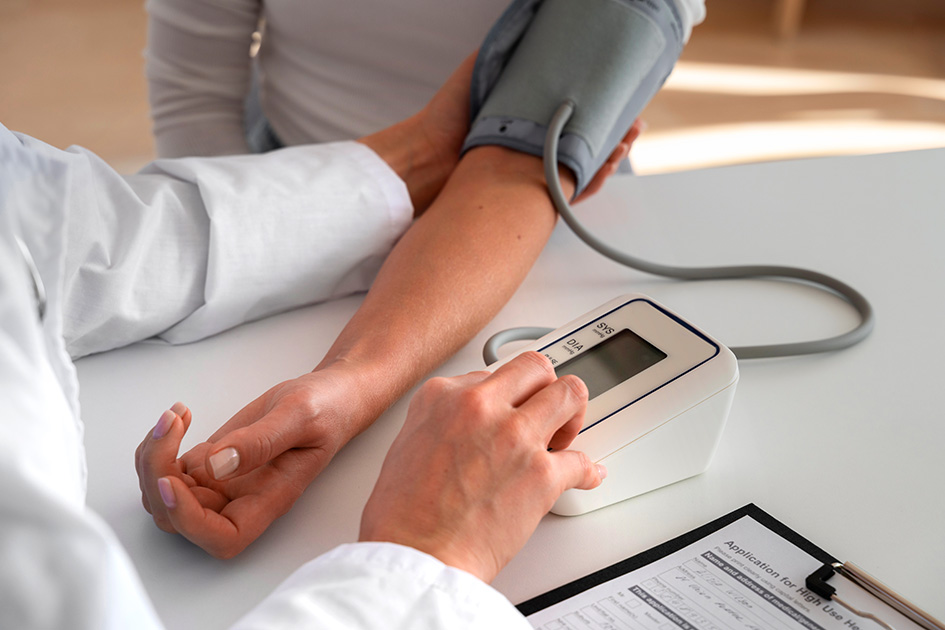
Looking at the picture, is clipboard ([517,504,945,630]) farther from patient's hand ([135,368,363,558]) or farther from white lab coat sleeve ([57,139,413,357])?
white lab coat sleeve ([57,139,413,357])

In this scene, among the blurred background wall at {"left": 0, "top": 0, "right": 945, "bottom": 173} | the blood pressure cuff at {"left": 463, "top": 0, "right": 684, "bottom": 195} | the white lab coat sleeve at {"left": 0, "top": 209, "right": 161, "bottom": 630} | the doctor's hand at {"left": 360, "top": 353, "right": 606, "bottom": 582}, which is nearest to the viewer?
the white lab coat sleeve at {"left": 0, "top": 209, "right": 161, "bottom": 630}

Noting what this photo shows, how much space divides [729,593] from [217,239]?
411 millimetres

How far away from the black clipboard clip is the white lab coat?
0.16m

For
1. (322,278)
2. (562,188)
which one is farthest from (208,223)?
(562,188)

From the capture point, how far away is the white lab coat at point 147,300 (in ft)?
0.75

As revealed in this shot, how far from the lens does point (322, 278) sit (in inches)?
24.3

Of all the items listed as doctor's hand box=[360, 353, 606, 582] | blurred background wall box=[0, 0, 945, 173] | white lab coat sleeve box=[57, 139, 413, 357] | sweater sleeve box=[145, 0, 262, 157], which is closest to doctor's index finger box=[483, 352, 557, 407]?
doctor's hand box=[360, 353, 606, 582]

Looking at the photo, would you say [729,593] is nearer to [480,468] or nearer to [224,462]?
[480,468]

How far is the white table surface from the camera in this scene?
0.41m

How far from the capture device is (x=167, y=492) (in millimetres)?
381

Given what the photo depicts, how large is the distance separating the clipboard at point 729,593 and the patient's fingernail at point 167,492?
18 centimetres

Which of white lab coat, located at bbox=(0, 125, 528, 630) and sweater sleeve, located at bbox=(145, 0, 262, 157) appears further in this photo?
sweater sleeve, located at bbox=(145, 0, 262, 157)

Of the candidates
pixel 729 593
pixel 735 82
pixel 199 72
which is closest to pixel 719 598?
pixel 729 593

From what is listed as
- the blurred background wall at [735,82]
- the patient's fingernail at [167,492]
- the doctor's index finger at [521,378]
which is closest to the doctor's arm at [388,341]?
the patient's fingernail at [167,492]
